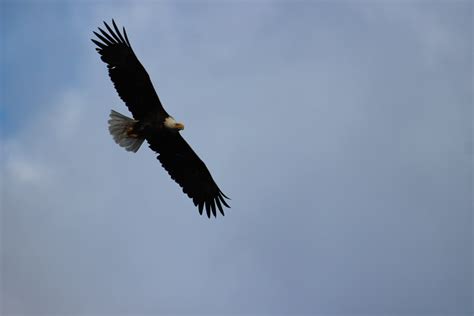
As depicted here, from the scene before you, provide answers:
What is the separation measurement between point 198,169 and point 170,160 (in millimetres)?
561

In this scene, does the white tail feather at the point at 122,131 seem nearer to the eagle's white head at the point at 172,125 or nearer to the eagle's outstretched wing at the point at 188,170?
the eagle's outstretched wing at the point at 188,170

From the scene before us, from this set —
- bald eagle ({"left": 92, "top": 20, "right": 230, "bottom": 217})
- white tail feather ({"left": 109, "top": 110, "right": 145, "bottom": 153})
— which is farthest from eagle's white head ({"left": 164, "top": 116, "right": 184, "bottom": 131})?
white tail feather ({"left": 109, "top": 110, "right": 145, "bottom": 153})

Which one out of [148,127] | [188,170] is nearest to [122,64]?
[148,127]

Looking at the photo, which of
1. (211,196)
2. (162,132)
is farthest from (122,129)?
(211,196)

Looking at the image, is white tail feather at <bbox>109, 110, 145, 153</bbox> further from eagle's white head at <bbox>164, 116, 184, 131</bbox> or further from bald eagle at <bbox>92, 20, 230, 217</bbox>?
eagle's white head at <bbox>164, 116, 184, 131</bbox>

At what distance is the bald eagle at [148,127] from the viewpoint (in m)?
12.9

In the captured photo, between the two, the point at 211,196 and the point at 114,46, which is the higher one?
the point at 114,46

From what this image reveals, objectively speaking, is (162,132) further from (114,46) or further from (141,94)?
(114,46)

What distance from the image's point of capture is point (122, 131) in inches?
547

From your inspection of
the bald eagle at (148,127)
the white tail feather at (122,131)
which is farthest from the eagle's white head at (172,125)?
the white tail feather at (122,131)

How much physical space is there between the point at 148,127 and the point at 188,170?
1314 millimetres

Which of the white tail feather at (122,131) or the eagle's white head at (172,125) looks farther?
the white tail feather at (122,131)

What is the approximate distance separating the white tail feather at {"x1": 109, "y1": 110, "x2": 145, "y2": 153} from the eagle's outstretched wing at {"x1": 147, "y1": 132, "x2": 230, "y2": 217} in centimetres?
32

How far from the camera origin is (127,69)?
42.4 ft
